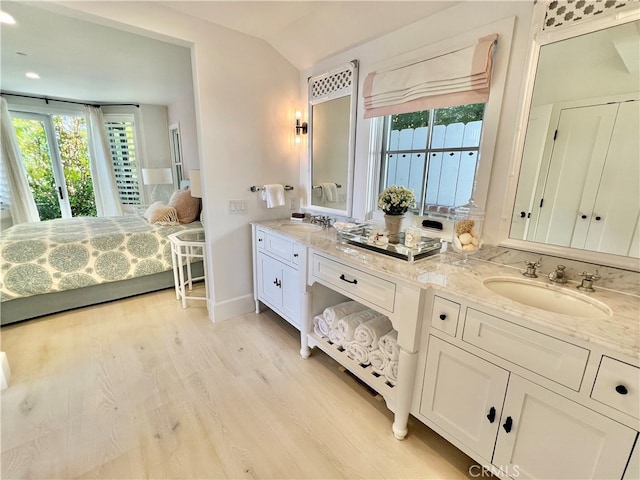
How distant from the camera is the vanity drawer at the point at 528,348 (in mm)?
892

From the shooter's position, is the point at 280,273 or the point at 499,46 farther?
the point at 280,273

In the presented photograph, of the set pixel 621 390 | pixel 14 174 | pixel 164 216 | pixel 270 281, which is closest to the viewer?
pixel 621 390

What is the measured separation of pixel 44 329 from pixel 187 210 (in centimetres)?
173

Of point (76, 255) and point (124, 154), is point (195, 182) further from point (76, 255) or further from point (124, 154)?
point (124, 154)

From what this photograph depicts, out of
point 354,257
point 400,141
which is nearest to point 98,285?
point 354,257

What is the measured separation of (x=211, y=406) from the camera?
1647mm

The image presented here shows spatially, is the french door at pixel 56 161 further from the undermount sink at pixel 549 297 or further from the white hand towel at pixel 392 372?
the undermount sink at pixel 549 297

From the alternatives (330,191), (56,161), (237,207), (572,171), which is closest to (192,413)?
(237,207)

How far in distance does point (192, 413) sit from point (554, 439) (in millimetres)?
1699

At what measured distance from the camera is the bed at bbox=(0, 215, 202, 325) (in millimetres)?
2389

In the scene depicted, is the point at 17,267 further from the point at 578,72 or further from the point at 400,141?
the point at 578,72

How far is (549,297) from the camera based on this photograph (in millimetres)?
1229

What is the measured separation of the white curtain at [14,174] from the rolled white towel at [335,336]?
513 cm

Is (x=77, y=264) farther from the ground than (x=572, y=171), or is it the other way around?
(x=572, y=171)
